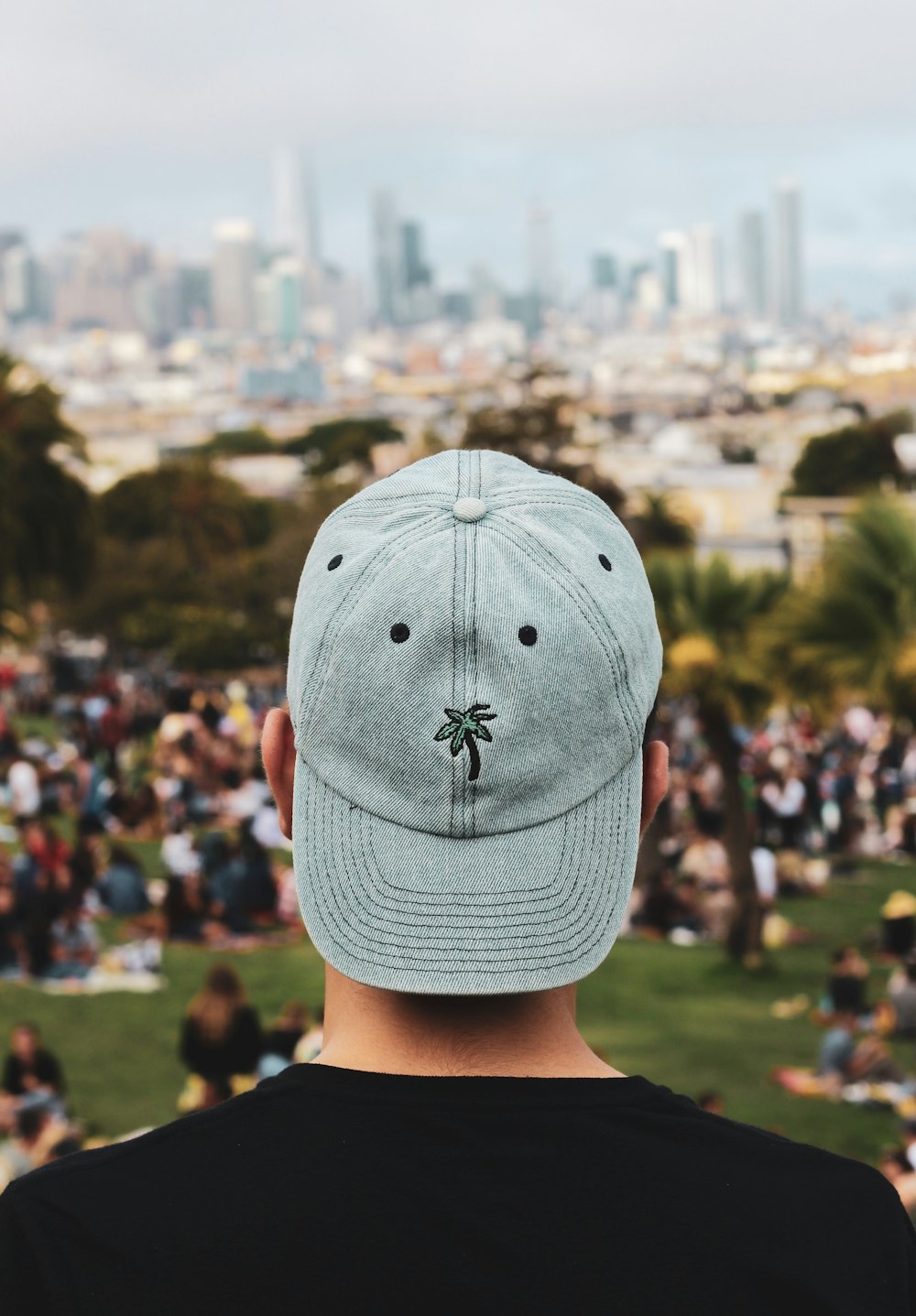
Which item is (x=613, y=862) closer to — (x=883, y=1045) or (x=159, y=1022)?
(x=883, y=1045)

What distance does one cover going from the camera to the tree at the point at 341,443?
98.6 m

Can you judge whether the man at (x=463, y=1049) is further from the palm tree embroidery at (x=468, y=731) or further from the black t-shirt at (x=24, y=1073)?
the black t-shirt at (x=24, y=1073)

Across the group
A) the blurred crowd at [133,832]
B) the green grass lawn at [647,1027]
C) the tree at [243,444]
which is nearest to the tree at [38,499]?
the blurred crowd at [133,832]

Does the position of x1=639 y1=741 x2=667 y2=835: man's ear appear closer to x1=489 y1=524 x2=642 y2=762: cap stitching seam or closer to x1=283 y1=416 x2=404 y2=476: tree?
x1=489 y1=524 x2=642 y2=762: cap stitching seam

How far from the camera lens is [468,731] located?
1.34 m

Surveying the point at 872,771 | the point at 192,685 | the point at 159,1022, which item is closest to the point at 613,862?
the point at 159,1022

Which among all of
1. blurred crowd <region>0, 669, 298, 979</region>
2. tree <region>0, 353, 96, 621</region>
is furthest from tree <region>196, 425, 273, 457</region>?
blurred crowd <region>0, 669, 298, 979</region>

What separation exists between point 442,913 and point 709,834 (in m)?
15.1

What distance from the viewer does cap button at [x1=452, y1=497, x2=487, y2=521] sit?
1391 mm

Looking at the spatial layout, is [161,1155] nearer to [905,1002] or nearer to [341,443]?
[905,1002]

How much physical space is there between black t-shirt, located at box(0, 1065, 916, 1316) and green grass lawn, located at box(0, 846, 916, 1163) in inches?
285

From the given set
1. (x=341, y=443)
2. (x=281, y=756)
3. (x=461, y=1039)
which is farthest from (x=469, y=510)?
(x=341, y=443)

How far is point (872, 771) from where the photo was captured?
1858cm

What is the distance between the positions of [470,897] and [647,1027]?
1050 cm
